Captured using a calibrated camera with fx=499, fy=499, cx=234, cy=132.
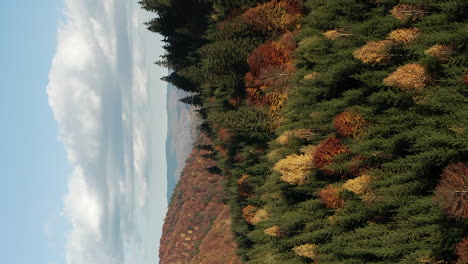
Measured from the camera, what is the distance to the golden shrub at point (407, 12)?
26459 millimetres

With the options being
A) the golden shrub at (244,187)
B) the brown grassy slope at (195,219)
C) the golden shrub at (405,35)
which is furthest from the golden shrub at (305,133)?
the brown grassy slope at (195,219)

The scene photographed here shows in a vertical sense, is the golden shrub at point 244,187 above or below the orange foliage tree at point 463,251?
above

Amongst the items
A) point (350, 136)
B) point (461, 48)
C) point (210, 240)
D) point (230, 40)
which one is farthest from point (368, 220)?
point (210, 240)

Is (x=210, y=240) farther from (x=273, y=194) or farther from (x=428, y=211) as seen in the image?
(x=428, y=211)

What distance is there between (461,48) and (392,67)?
4.71 metres

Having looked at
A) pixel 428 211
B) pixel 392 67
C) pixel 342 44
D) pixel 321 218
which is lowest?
pixel 428 211

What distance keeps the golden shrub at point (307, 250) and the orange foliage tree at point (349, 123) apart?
27.6 feet

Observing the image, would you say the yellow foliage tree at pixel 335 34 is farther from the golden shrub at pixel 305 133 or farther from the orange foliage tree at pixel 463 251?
the orange foliage tree at pixel 463 251

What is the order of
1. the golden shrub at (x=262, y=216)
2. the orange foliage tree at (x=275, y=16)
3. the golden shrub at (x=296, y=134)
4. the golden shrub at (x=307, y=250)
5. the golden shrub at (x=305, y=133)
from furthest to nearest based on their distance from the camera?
the golden shrub at (x=262, y=216) < the orange foliage tree at (x=275, y=16) < the golden shrub at (x=296, y=134) < the golden shrub at (x=305, y=133) < the golden shrub at (x=307, y=250)

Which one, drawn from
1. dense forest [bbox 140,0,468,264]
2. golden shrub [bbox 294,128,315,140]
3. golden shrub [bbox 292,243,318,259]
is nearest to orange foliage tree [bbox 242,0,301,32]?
dense forest [bbox 140,0,468,264]

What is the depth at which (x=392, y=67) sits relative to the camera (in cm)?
2806

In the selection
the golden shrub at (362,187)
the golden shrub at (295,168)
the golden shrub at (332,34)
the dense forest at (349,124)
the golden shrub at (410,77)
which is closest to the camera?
the dense forest at (349,124)

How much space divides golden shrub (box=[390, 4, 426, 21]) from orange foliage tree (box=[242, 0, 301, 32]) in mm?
14977

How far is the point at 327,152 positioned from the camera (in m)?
33.2
